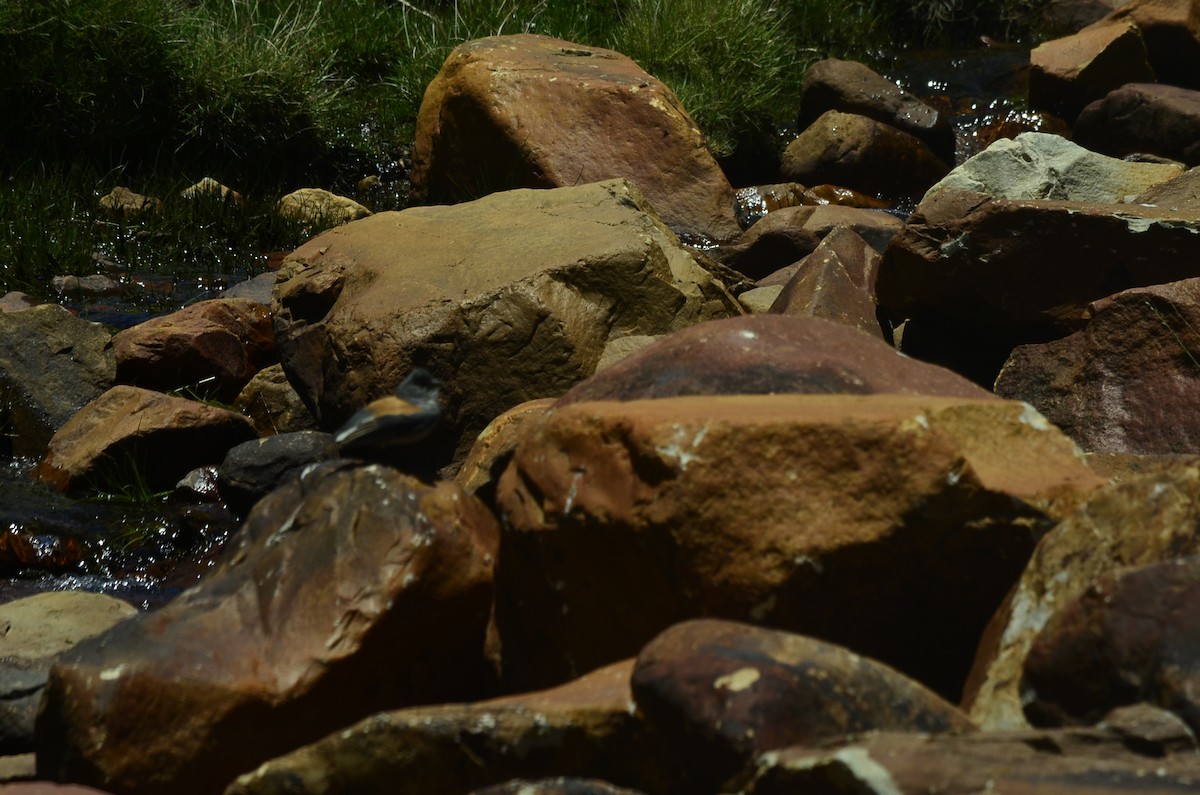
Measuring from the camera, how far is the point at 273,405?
604 centimetres

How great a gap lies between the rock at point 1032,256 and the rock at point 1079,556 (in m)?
2.26

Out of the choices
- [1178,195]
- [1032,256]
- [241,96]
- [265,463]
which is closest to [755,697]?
[1032,256]

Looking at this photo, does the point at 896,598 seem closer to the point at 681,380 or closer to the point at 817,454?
the point at 817,454

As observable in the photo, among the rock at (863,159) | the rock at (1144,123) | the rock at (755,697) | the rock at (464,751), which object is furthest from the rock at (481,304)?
the rock at (1144,123)

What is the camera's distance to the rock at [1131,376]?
4523 mm

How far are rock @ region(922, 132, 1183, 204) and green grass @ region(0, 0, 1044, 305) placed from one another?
9.81 feet

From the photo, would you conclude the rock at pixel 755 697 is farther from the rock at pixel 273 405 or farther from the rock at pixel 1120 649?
the rock at pixel 273 405

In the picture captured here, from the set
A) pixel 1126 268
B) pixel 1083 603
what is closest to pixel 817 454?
pixel 1083 603

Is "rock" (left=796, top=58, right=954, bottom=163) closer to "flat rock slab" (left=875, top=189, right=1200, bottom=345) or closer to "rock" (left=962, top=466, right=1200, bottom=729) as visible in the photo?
"flat rock slab" (left=875, top=189, right=1200, bottom=345)

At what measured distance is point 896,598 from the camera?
2768 mm

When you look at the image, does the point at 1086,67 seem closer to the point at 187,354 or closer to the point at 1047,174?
the point at 1047,174

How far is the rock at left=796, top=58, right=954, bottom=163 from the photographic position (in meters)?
9.77

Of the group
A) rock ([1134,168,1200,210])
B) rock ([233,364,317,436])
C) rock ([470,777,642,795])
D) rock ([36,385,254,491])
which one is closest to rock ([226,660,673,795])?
rock ([470,777,642,795])

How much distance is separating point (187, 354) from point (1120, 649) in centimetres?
467
